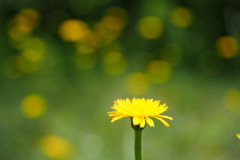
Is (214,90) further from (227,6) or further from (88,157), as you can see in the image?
(88,157)

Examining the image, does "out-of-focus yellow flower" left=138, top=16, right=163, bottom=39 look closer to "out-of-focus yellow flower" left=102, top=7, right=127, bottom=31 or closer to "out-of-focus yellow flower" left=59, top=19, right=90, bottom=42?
"out-of-focus yellow flower" left=102, top=7, right=127, bottom=31

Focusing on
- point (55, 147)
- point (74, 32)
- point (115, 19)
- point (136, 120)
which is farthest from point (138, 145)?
point (115, 19)

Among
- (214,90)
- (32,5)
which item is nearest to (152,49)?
(214,90)

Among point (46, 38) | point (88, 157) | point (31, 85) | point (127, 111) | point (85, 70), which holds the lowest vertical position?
point (127, 111)

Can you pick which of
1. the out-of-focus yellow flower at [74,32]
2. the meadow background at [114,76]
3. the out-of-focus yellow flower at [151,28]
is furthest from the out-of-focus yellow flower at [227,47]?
the out-of-focus yellow flower at [74,32]

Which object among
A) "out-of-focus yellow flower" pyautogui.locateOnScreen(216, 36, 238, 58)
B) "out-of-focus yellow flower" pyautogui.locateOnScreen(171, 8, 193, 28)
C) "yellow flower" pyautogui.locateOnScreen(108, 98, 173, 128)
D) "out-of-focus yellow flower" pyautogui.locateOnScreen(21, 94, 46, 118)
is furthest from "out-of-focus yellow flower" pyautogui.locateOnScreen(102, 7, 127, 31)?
"yellow flower" pyautogui.locateOnScreen(108, 98, 173, 128)
